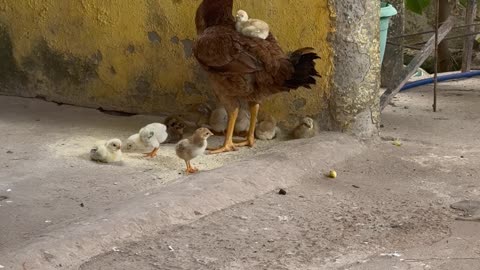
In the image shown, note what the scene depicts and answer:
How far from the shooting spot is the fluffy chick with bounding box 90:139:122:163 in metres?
5.28

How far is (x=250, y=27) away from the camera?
18.6ft

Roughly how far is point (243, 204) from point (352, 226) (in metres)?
0.63

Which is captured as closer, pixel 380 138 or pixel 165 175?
pixel 165 175

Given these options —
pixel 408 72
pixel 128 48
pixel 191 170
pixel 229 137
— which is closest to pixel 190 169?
pixel 191 170

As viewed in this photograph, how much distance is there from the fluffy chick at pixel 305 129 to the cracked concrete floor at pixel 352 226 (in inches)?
15.9

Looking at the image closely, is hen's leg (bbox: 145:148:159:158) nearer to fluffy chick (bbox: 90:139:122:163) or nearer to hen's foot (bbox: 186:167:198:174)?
fluffy chick (bbox: 90:139:122:163)

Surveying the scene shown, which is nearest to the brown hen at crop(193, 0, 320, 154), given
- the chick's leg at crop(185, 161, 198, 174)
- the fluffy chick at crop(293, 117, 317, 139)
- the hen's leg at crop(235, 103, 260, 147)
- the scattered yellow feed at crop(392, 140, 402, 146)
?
the hen's leg at crop(235, 103, 260, 147)

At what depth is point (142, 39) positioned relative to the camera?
6406 mm

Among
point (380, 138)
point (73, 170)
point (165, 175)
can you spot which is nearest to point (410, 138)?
point (380, 138)

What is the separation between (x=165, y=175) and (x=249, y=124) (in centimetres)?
115

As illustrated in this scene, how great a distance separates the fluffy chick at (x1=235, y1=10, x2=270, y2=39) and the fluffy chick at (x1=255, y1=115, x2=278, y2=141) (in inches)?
26.3

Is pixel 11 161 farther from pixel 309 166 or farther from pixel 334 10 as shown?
pixel 334 10

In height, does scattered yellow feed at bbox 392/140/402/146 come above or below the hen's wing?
below

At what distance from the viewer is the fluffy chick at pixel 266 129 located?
6.04 meters
